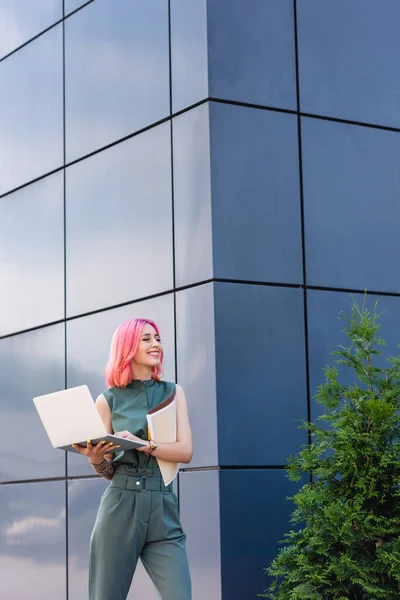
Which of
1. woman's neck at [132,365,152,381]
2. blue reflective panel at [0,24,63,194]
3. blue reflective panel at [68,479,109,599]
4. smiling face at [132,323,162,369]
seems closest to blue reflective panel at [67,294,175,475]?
blue reflective panel at [68,479,109,599]

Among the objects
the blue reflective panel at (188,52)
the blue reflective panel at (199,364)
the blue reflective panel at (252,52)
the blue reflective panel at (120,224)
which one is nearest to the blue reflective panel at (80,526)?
the blue reflective panel at (199,364)

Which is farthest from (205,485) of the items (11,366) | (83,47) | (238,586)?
(83,47)

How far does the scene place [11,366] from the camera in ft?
34.0

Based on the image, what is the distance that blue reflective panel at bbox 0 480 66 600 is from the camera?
947 centimetres

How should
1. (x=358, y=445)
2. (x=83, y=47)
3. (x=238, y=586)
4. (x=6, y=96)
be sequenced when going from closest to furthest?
(x=358, y=445) → (x=238, y=586) → (x=83, y=47) → (x=6, y=96)

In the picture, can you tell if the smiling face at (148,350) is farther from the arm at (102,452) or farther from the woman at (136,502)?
the arm at (102,452)

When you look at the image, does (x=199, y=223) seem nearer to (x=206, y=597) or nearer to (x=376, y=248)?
(x=376, y=248)

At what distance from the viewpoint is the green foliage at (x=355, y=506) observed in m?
6.33

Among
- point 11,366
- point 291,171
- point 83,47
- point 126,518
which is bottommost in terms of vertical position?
point 126,518

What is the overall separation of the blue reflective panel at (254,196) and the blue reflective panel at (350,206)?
0.54ft

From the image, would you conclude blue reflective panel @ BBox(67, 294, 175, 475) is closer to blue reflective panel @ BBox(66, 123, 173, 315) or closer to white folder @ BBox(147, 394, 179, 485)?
blue reflective panel @ BBox(66, 123, 173, 315)

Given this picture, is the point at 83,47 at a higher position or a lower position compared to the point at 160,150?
higher

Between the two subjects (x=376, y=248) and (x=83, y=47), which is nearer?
(x=376, y=248)

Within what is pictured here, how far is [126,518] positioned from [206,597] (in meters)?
1.99
